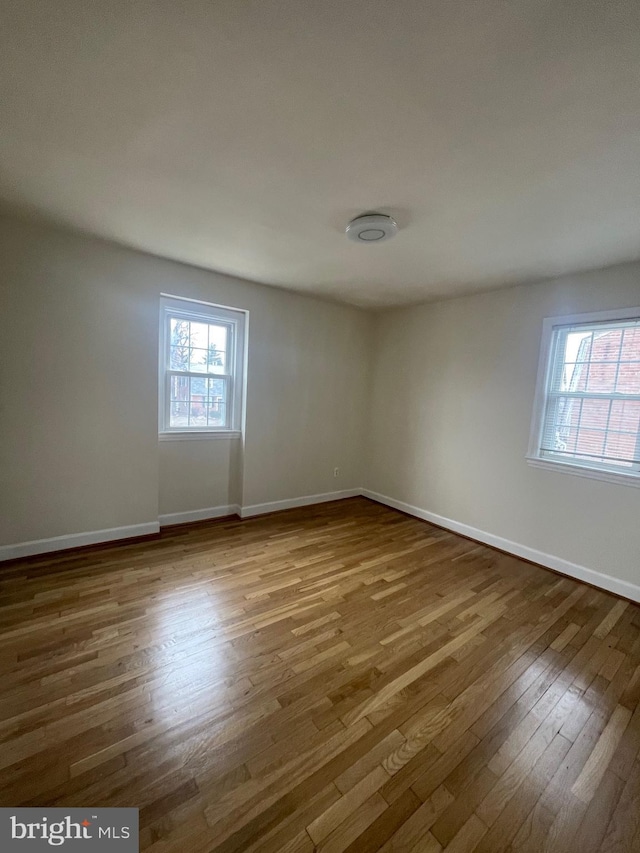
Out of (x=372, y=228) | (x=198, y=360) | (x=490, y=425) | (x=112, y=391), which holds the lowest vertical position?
(x=490, y=425)

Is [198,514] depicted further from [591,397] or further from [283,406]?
[591,397]

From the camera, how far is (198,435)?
3.56 meters

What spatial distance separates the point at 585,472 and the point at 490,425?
88 centimetres

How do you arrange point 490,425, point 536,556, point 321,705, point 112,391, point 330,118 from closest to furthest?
point 330,118 < point 321,705 < point 112,391 < point 536,556 < point 490,425

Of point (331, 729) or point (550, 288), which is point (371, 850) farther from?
point (550, 288)

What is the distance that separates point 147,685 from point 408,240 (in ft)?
9.94

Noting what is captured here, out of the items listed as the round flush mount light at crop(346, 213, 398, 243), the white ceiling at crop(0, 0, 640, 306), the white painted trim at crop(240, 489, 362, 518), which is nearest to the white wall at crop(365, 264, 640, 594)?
the white painted trim at crop(240, 489, 362, 518)

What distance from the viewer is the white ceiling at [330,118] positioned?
3.34 feet

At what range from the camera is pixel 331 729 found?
4.80ft

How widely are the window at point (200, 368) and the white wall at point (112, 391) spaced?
15cm

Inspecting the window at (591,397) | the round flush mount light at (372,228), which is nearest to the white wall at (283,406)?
the window at (591,397)

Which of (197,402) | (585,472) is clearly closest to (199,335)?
(197,402)

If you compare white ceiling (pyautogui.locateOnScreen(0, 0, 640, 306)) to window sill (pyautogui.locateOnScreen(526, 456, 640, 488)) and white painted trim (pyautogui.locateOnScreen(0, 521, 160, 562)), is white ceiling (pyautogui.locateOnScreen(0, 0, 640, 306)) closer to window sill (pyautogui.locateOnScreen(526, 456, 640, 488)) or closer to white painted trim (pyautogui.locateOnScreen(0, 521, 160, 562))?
window sill (pyautogui.locateOnScreen(526, 456, 640, 488))

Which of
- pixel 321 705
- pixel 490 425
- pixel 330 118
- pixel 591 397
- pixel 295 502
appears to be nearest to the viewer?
pixel 330 118
